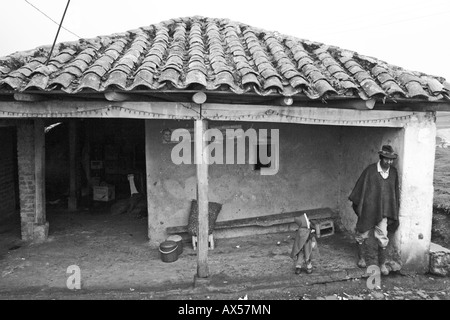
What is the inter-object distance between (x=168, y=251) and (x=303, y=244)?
2.58m

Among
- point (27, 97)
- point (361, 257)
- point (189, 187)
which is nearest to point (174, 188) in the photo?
point (189, 187)

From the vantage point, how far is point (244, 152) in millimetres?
8336

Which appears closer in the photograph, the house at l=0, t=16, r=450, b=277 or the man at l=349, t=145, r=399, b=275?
the house at l=0, t=16, r=450, b=277

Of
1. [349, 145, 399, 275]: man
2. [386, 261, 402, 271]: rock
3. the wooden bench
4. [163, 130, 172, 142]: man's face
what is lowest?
[386, 261, 402, 271]: rock

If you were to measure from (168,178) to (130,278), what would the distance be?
237 cm

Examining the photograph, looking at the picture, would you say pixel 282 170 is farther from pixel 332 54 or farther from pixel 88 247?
pixel 88 247

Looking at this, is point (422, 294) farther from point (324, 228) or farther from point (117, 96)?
point (117, 96)

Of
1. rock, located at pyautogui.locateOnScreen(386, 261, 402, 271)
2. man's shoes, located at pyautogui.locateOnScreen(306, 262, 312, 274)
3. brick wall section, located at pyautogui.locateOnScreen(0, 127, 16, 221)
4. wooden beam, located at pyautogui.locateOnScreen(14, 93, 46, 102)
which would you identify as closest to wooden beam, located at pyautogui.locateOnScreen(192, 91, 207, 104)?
wooden beam, located at pyautogui.locateOnScreen(14, 93, 46, 102)

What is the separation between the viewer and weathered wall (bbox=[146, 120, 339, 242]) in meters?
8.01

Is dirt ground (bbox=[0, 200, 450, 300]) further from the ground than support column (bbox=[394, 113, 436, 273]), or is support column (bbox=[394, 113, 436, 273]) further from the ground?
support column (bbox=[394, 113, 436, 273])

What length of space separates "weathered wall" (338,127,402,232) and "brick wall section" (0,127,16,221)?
28.6 feet

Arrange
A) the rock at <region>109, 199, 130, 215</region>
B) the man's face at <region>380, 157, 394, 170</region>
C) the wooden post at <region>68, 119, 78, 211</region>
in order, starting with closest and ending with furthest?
1. the man's face at <region>380, 157, 394, 170</region>
2. the rock at <region>109, 199, 130, 215</region>
3. the wooden post at <region>68, 119, 78, 211</region>

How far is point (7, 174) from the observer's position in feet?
32.8

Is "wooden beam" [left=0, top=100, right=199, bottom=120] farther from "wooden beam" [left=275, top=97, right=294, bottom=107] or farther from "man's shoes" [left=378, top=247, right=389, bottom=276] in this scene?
"man's shoes" [left=378, top=247, right=389, bottom=276]
